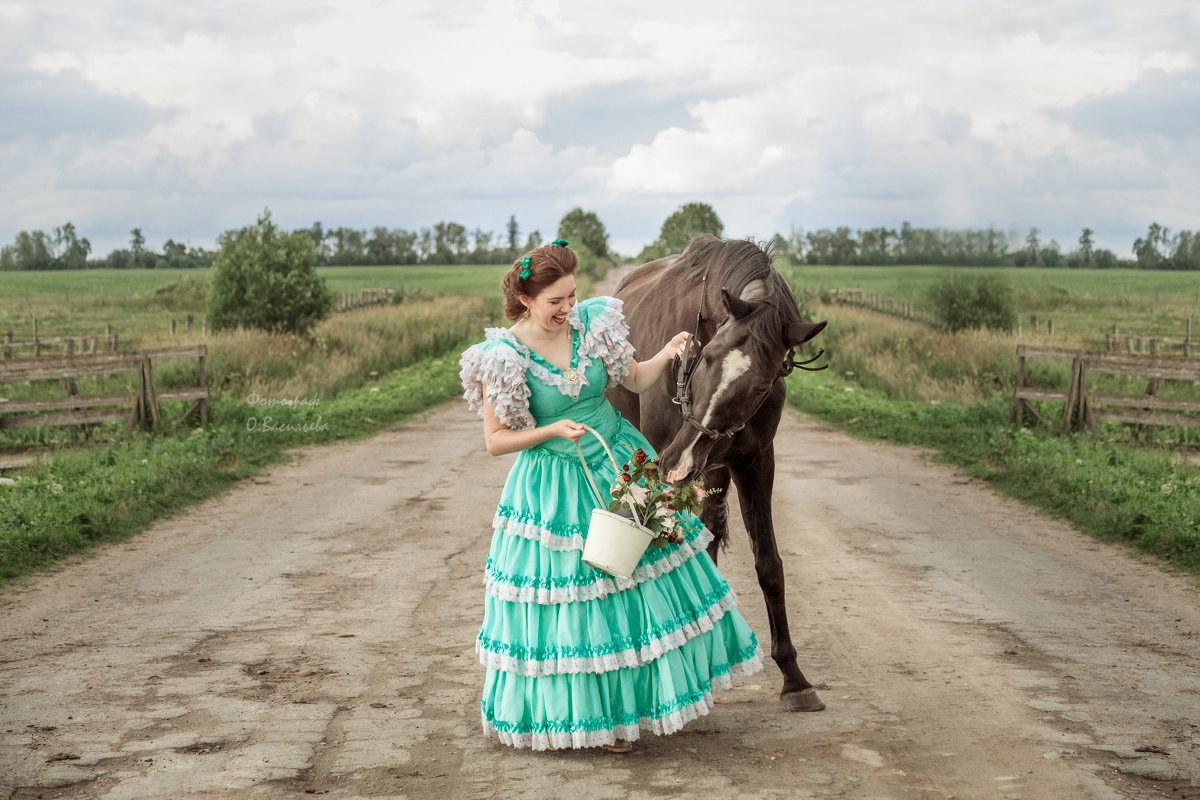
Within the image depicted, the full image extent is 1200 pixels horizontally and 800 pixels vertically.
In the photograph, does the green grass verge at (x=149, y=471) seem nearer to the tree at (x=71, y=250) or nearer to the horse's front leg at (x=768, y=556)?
the horse's front leg at (x=768, y=556)

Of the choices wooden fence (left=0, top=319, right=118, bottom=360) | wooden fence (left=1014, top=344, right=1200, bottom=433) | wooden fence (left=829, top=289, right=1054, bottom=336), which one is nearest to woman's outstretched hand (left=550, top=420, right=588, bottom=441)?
wooden fence (left=1014, top=344, right=1200, bottom=433)

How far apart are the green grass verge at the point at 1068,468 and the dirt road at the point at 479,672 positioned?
1.40 feet

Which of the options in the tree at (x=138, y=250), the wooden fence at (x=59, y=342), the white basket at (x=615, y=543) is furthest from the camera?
the tree at (x=138, y=250)

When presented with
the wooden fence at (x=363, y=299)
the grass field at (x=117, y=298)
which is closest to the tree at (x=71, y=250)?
the grass field at (x=117, y=298)

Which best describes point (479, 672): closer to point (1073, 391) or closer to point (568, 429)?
point (568, 429)

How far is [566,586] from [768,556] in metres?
1.34

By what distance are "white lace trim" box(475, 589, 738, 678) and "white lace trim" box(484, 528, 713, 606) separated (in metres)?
0.22

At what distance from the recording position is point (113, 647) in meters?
5.50

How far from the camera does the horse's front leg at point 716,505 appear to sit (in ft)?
16.9

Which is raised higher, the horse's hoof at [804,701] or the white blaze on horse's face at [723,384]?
the white blaze on horse's face at [723,384]

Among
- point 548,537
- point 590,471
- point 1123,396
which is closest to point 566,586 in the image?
point 548,537

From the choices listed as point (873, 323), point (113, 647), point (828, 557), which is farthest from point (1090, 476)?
point (873, 323)

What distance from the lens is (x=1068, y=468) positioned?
1050 cm

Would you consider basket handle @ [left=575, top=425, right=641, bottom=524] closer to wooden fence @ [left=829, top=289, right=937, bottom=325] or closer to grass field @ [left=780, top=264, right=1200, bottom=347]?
grass field @ [left=780, top=264, right=1200, bottom=347]
